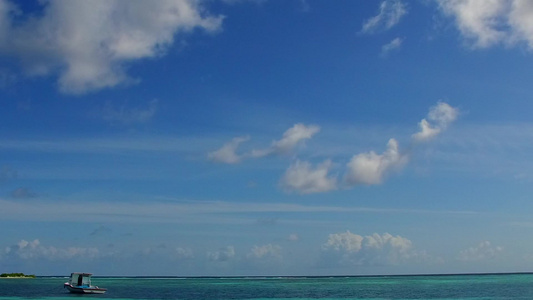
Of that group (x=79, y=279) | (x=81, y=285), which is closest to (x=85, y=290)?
(x=81, y=285)

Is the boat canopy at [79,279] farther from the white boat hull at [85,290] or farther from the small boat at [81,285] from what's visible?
the white boat hull at [85,290]

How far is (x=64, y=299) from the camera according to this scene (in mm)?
88438

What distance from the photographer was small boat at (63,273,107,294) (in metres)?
100

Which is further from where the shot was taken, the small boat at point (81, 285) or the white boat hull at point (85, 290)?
the small boat at point (81, 285)

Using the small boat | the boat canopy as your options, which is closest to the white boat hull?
the small boat

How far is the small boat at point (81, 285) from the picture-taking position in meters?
100

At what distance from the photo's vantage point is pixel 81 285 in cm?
10225

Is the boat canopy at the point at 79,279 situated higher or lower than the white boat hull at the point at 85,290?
higher

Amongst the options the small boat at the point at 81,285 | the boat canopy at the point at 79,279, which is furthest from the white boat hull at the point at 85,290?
the boat canopy at the point at 79,279

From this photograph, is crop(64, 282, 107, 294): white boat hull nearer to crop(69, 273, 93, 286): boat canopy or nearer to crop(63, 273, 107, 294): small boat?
crop(63, 273, 107, 294): small boat

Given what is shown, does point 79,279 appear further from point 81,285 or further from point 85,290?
point 85,290

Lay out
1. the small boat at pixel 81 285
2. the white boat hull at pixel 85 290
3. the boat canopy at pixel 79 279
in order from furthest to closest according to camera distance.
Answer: the boat canopy at pixel 79 279 → the small boat at pixel 81 285 → the white boat hull at pixel 85 290

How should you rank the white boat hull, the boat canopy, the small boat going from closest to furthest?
1. the white boat hull
2. the small boat
3. the boat canopy

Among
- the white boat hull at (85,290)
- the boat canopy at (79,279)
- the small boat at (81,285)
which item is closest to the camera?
the white boat hull at (85,290)
